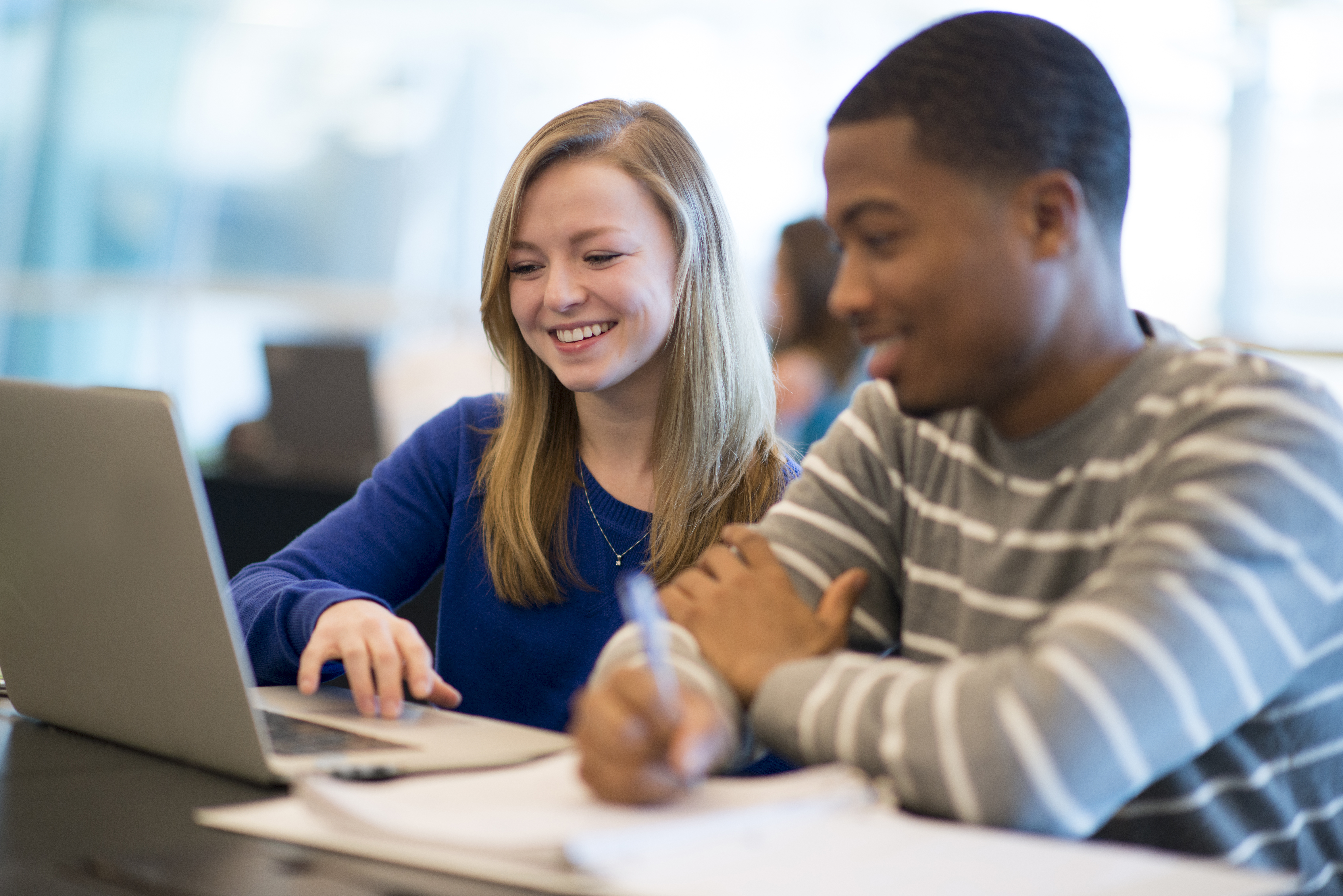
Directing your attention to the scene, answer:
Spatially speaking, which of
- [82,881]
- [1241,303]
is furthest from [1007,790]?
[1241,303]

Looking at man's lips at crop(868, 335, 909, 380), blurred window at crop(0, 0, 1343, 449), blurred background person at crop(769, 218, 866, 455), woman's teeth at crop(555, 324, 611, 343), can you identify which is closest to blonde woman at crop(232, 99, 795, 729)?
woman's teeth at crop(555, 324, 611, 343)

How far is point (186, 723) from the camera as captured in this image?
33.7 inches

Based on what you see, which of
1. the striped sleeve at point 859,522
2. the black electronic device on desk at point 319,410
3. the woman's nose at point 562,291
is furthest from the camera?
the black electronic device on desk at point 319,410

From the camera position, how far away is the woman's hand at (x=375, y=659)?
1056 millimetres

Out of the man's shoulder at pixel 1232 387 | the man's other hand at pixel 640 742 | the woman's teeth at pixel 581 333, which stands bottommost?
the man's other hand at pixel 640 742

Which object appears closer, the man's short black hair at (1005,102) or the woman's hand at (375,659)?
the man's short black hair at (1005,102)

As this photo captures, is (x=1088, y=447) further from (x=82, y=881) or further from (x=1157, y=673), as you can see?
(x=82, y=881)

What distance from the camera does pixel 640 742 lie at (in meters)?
0.71

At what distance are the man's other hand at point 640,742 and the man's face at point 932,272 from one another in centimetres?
28

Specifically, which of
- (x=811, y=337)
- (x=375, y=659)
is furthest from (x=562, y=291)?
(x=811, y=337)

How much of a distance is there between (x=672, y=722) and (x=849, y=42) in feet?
15.3

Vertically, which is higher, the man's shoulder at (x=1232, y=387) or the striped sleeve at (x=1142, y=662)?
the man's shoulder at (x=1232, y=387)

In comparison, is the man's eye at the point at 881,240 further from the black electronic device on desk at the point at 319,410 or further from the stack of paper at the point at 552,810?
the black electronic device on desk at the point at 319,410

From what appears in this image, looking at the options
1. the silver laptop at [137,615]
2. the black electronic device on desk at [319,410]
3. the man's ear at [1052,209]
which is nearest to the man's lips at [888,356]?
the man's ear at [1052,209]
